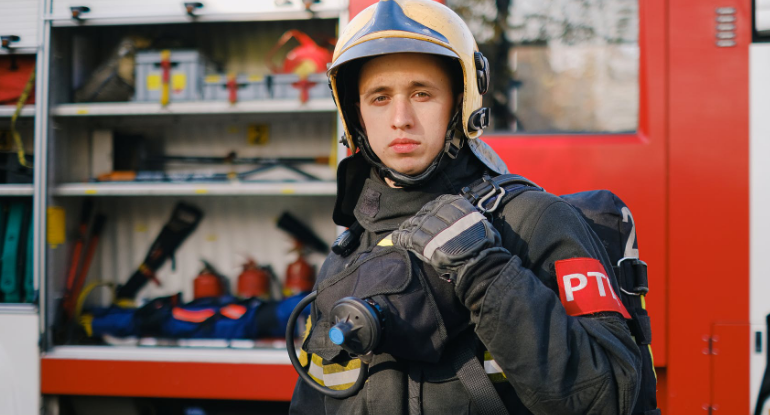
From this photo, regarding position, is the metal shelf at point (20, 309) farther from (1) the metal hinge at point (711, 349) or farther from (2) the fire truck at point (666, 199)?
(1) the metal hinge at point (711, 349)

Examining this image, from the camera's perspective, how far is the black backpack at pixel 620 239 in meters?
1.21

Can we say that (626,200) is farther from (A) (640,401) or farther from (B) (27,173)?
(B) (27,173)

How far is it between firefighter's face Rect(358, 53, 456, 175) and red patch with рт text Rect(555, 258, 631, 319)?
1.39 ft

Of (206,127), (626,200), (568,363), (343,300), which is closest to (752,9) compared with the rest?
(626,200)

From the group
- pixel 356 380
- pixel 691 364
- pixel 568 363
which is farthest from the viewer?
pixel 691 364

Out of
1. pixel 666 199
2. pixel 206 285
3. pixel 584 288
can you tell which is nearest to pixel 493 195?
pixel 584 288

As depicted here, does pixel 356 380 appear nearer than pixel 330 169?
Yes

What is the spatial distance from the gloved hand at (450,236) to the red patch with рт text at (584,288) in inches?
6.3

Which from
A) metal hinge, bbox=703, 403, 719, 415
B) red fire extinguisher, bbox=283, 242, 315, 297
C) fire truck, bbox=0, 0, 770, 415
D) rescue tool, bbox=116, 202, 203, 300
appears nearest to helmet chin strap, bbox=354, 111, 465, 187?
fire truck, bbox=0, 0, 770, 415

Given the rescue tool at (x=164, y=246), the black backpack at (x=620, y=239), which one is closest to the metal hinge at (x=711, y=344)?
the black backpack at (x=620, y=239)

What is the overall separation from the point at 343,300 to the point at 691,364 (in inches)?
71.9

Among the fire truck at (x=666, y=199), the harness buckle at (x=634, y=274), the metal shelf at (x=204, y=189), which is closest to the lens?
the harness buckle at (x=634, y=274)

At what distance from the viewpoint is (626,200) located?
228cm

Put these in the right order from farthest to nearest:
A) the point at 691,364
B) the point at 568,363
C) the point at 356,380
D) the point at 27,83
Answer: the point at 27,83 → the point at 691,364 → the point at 356,380 → the point at 568,363
